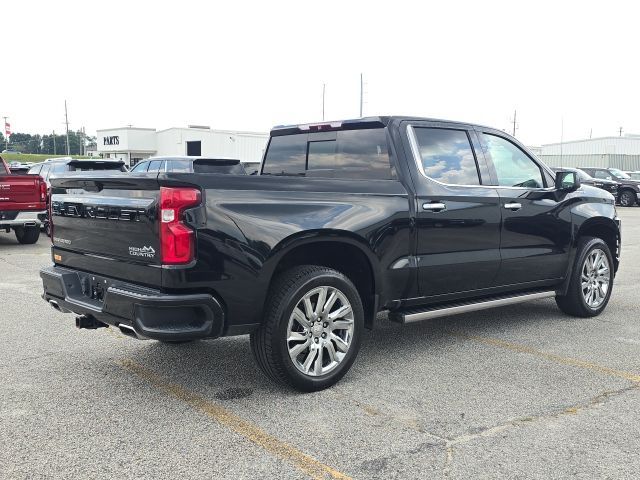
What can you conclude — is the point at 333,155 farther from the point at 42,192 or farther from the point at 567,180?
the point at 42,192

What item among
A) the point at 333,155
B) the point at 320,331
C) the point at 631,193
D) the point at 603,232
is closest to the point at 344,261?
the point at 320,331

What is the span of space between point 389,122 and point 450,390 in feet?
6.78

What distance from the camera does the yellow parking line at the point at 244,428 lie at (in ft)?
10.7

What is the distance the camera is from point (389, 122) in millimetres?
5074

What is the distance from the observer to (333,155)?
539 centimetres

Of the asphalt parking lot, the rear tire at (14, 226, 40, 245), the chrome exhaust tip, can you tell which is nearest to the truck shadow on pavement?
the asphalt parking lot

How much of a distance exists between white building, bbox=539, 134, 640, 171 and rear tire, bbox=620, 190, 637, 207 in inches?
945

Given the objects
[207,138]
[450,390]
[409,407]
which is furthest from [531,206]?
[207,138]

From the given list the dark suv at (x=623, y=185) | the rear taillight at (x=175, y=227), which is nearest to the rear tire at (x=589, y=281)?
the rear taillight at (x=175, y=227)

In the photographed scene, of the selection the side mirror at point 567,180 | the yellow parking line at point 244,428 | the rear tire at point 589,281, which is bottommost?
the yellow parking line at point 244,428

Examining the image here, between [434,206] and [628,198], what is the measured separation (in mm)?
26823

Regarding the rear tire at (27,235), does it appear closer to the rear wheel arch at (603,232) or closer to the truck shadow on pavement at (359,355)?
the truck shadow on pavement at (359,355)

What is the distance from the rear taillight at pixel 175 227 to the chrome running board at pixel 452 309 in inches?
73.3

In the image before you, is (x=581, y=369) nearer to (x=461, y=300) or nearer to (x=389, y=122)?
(x=461, y=300)
